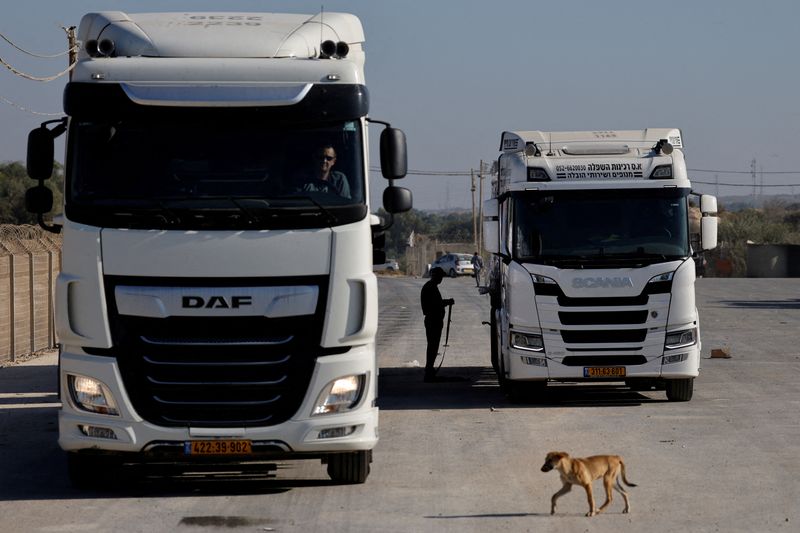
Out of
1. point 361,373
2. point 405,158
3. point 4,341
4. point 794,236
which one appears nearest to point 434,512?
point 361,373

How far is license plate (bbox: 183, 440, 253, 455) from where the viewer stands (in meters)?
10.5

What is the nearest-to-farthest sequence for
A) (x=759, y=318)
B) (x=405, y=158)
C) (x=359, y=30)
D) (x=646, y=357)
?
(x=405, y=158)
(x=359, y=30)
(x=646, y=357)
(x=759, y=318)

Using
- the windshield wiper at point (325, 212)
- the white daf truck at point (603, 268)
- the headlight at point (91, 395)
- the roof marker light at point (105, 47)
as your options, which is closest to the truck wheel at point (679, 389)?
the white daf truck at point (603, 268)

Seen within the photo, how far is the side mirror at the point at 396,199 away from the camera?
1109 centimetres

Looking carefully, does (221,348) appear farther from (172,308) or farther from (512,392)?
(512,392)

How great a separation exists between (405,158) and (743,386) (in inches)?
406

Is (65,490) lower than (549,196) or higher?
lower

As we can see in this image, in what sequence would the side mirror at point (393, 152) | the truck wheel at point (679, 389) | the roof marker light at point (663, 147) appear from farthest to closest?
1. the truck wheel at point (679, 389)
2. the roof marker light at point (663, 147)
3. the side mirror at point (393, 152)

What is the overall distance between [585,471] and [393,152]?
10.1ft

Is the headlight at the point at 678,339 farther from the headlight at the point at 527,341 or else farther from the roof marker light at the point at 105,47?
the roof marker light at the point at 105,47

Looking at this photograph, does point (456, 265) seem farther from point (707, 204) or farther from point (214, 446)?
point (214, 446)

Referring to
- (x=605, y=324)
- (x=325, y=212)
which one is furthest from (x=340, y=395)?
(x=605, y=324)

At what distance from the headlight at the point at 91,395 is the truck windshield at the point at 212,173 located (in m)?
1.30

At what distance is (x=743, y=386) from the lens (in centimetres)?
1956
